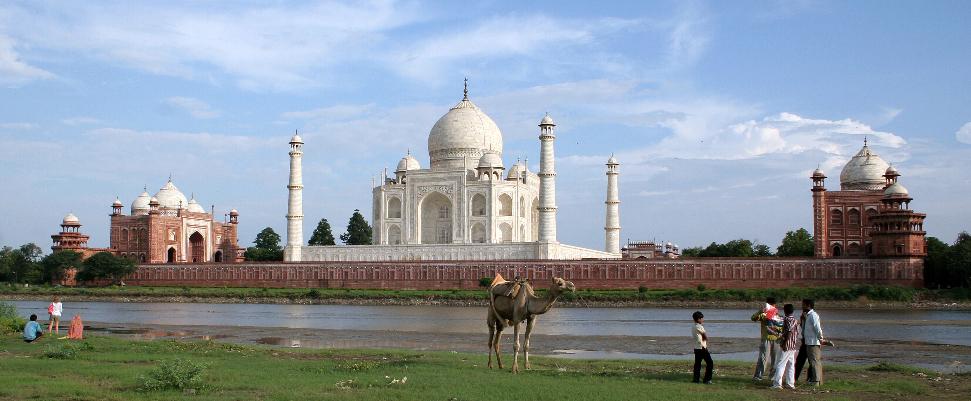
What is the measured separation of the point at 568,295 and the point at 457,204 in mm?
16836

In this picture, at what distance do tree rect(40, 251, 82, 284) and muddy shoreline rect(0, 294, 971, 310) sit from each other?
25.8 ft

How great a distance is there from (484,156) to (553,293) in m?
55.7

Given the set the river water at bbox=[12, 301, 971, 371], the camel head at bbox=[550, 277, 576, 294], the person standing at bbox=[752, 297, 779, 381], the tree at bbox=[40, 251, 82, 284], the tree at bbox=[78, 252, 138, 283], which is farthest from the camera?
the tree at bbox=[40, 251, 82, 284]

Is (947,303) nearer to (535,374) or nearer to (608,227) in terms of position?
(608,227)

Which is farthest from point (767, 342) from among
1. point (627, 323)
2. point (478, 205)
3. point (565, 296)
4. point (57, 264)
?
point (57, 264)

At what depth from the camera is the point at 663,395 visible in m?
12.2

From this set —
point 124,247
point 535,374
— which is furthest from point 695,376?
point 124,247

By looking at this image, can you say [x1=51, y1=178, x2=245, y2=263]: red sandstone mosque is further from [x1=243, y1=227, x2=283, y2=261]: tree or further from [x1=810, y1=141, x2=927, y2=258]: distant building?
[x1=810, y1=141, x2=927, y2=258]: distant building

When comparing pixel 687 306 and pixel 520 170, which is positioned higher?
pixel 520 170

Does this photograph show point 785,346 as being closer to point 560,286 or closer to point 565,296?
point 560,286

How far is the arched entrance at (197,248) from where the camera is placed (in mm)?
84188

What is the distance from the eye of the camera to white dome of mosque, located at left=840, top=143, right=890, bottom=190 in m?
63.4

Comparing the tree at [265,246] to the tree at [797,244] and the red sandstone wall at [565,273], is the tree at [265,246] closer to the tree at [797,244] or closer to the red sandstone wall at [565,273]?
the red sandstone wall at [565,273]

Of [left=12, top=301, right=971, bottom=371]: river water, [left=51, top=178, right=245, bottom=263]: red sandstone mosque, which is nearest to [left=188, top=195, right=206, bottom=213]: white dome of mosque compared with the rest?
[left=51, top=178, right=245, bottom=263]: red sandstone mosque
